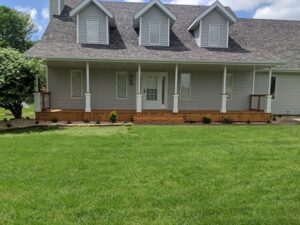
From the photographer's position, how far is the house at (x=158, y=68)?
1373 cm

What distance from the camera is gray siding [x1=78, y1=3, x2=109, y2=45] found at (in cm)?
1484

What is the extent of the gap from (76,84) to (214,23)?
8.13 m

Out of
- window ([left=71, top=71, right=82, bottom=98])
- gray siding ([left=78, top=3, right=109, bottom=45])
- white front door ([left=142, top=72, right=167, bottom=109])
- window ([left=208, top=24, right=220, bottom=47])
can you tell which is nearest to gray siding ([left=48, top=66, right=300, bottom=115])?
window ([left=71, top=71, right=82, bottom=98])

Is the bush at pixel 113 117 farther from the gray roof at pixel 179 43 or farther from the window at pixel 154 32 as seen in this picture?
the window at pixel 154 32

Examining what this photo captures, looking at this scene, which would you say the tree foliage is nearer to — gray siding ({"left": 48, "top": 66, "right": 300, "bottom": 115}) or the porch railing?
gray siding ({"left": 48, "top": 66, "right": 300, "bottom": 115})

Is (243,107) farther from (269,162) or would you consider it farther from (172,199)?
(172,199)

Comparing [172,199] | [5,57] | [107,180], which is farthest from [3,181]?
[5,57]

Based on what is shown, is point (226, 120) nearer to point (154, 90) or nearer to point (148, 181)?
point (154, 90)

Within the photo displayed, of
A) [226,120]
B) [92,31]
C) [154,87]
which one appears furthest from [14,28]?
[226,120]

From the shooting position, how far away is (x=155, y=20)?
15422 mm

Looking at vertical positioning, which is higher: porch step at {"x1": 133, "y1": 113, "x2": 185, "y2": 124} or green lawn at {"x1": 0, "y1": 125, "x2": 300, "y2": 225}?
porch step at {"x1": 133, "y1": 113, "x2": 185, "y2": 124}

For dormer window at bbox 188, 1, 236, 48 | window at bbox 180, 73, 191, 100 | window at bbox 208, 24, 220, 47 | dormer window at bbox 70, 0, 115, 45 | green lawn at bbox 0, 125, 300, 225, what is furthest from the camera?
window at bbox 180, 73, 191, 100

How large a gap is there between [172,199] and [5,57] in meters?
10.9

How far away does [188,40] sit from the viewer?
16.2m
